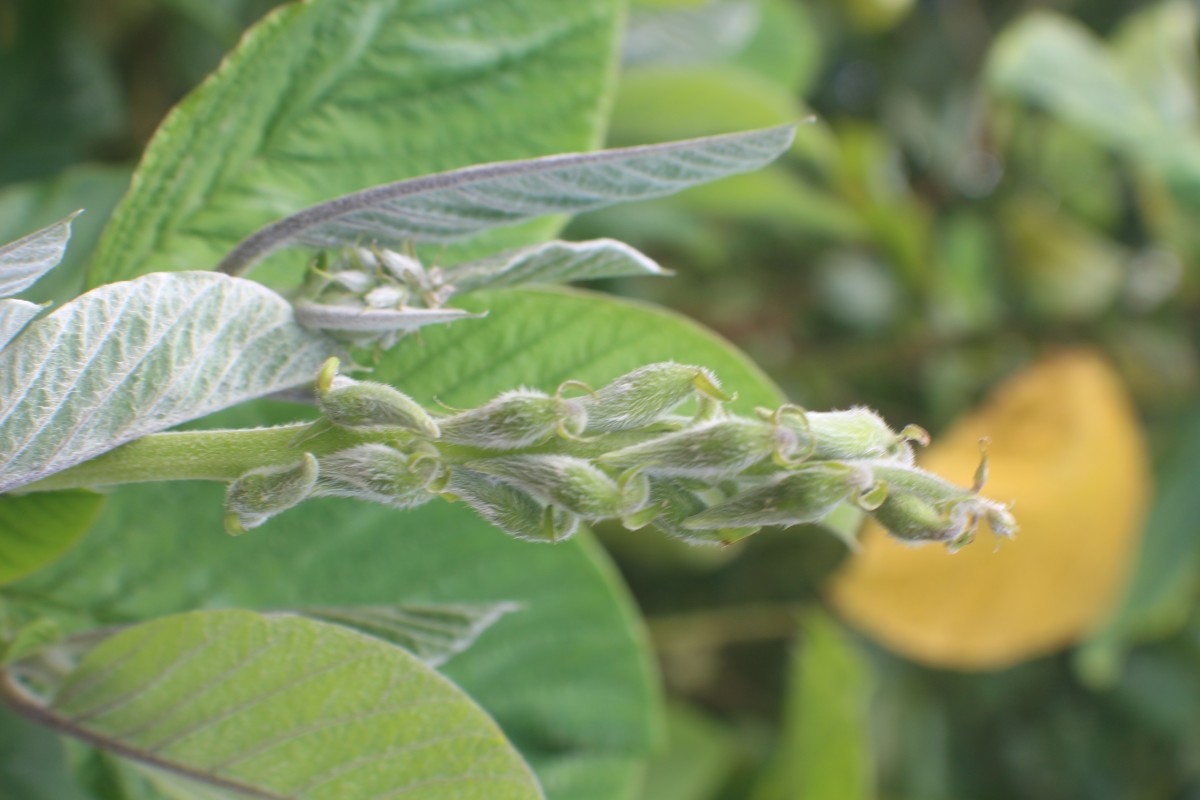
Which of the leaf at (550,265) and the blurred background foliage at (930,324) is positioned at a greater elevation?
the leaf at (550,265)

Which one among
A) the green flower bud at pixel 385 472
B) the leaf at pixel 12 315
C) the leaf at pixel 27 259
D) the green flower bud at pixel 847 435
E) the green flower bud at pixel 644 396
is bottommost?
the green flower bud at pixel 385 472

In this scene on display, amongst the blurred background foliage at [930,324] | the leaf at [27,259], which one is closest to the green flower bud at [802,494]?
the leaf at [27,259]

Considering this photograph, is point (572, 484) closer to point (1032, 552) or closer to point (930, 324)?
point (1032, 552)

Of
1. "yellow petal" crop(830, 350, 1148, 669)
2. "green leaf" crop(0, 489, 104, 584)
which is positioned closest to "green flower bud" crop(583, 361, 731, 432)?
"green leaf" crop(0, 489, 104, 584)

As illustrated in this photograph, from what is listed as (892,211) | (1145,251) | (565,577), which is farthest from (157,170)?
(1145,251)

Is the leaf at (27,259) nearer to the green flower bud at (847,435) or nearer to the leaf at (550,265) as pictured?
the leaf at (550,265)
